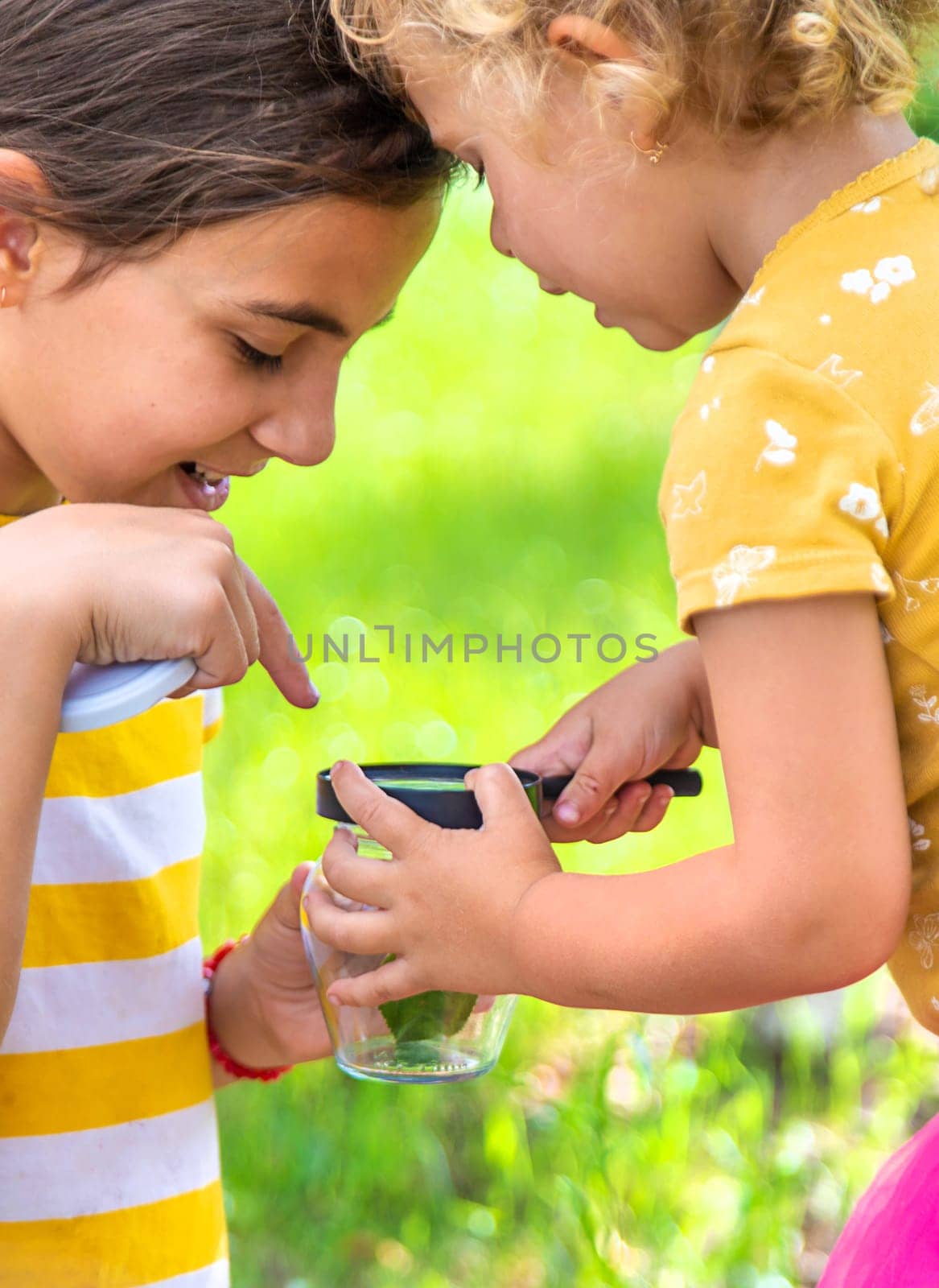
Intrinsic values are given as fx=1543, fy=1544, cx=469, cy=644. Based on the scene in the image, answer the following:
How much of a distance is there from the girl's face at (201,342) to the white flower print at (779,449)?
41cm

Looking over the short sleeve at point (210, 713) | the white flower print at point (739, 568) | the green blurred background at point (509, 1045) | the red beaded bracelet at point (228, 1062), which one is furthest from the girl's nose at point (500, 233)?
the green blurred background at point (509, 1045)

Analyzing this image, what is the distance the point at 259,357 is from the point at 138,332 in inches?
3.4

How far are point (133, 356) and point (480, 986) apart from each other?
505mm

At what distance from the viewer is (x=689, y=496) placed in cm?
83

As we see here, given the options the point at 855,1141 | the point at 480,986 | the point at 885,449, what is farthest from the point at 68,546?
the point at 855,1141

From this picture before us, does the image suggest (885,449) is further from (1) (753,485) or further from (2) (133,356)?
(2) (133,356)

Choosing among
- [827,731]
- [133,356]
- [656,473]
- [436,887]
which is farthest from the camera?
[656,473]

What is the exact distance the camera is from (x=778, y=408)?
82 cm

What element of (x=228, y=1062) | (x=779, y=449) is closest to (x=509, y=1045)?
(x=228, y=1062)

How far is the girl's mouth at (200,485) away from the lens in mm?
1207

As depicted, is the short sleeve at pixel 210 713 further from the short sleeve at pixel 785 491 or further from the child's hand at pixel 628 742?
the short sleeve at pixel 785 491

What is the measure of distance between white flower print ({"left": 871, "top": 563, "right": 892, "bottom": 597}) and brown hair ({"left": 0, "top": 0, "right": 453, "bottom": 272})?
493 millimetres

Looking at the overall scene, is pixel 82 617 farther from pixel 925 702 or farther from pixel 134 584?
pixel 925 702

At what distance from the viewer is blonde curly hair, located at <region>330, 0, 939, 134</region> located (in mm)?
938
